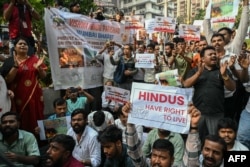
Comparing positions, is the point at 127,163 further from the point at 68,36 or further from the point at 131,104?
the point at 68,36

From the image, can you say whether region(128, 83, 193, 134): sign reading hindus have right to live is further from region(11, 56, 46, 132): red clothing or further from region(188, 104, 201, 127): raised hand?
region(11, 56, 46, 132): red clothing

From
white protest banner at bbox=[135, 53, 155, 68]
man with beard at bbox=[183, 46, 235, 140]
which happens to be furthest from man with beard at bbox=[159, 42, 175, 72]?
man with beard at bbox=[183, 46, 235, 140]

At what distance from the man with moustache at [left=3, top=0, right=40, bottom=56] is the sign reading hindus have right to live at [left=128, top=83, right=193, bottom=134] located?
2560 mm

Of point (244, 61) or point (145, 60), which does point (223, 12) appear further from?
point (244, 61)

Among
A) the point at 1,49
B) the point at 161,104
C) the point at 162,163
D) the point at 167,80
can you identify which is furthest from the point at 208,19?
the point at 1,49

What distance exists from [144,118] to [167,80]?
2088mm

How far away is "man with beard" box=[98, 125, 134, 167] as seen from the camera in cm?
349

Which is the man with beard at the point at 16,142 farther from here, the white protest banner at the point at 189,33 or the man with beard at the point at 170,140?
the white protest banner at the point at 189,33

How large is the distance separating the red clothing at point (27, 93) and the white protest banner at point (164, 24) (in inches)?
221

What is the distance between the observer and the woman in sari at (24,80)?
4.55 m

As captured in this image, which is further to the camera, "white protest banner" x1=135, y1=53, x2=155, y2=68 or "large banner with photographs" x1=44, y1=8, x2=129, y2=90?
"white protest banner" x1=135, y1=53, x2=155, y2=68

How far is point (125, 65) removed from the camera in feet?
22.1

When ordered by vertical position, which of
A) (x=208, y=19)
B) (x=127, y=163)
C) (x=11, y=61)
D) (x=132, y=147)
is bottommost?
(x=127, y=163)

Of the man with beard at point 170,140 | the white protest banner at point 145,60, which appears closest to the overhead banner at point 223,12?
the white protest banner at point 145,60
